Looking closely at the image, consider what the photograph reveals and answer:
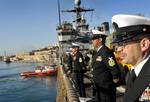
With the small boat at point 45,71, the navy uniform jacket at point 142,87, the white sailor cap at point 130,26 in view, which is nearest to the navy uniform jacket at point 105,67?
the white sailor cap at point 130,26

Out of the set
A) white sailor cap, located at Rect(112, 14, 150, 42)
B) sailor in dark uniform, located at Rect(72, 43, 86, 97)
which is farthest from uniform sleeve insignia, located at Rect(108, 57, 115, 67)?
sailor in dark uniform, located at Rect(72, 43, 86, 97)

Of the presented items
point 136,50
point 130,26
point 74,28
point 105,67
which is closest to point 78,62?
point 105,67

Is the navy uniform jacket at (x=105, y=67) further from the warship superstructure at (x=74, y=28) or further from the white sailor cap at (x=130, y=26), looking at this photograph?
the warship superstructure at (x=74, y=28)

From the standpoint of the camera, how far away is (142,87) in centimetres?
271

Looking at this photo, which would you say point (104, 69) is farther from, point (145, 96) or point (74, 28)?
point (74, 28)

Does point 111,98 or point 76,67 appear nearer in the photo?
point 111,98

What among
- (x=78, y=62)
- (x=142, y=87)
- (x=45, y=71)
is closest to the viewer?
(x=142, y=87)

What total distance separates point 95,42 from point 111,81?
2.41 ft

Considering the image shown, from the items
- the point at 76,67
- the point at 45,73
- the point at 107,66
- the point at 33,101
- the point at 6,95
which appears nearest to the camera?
the point at 107,66

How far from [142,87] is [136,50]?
1.25 feet

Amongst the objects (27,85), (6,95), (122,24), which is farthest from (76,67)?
(27,85)

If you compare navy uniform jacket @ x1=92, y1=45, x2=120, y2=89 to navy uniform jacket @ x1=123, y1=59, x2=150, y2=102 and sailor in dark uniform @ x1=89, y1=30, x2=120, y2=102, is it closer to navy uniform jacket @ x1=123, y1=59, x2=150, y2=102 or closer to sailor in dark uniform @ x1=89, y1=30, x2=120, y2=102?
sailor in dark uniform @ x1=89, y1=30, x2=120, y2=102

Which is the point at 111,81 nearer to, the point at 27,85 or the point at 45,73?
the point at 27,85

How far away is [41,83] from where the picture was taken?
55688mm
